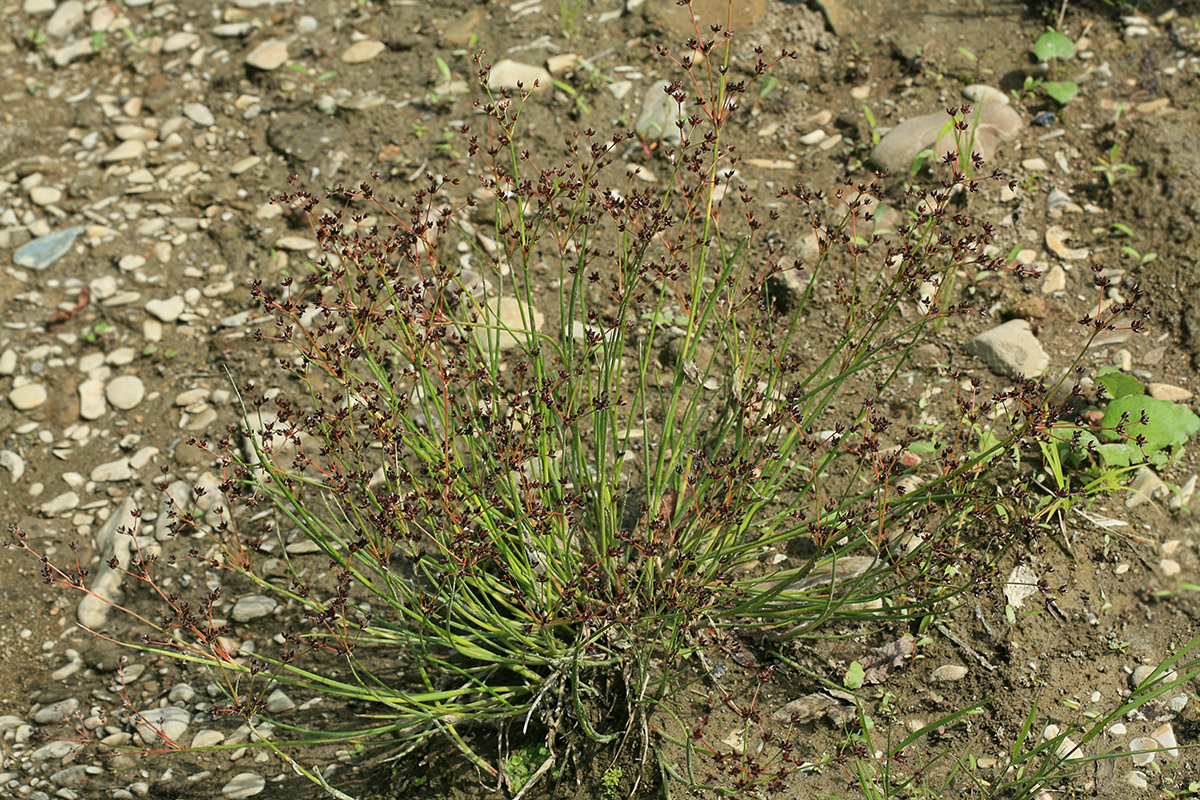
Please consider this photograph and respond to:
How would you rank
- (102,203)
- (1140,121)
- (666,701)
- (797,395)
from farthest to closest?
(102,203)
(1140,121)
(666,701)
(797,395)

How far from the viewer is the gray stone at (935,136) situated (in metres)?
4.46

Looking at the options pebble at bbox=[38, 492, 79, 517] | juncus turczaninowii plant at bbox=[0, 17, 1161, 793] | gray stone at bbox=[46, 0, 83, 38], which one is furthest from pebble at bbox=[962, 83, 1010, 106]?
gray stone at bbox=[46, 0, 83, 38]

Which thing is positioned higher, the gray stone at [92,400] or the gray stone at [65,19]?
the gray stone at [65,19]

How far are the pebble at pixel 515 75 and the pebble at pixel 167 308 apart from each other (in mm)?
1958

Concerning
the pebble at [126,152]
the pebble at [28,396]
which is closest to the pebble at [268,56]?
the pebble at [126,152]

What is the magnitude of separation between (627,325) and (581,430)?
114cm

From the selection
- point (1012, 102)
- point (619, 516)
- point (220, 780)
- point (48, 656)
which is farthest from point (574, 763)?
point (1012, 102)

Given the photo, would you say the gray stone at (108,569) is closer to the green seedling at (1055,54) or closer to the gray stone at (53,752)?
the gray stone at (53,752)

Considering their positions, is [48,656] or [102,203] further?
[102,203]

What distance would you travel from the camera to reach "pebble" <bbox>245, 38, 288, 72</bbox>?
5.38 meters

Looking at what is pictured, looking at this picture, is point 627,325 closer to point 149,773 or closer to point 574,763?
point 574,763

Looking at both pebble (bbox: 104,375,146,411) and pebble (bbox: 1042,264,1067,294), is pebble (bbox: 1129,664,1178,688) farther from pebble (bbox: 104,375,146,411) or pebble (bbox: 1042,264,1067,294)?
pebble (bbox: 104,375,146,411)

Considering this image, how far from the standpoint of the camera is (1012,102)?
4742 millimetres

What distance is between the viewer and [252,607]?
3.55 m
